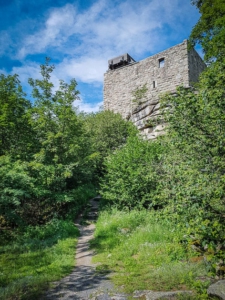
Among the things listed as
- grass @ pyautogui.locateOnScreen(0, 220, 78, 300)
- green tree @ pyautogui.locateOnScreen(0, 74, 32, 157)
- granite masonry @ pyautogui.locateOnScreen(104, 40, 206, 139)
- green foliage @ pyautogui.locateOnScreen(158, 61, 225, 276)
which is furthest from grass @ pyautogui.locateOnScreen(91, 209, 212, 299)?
granite masonry @ pyautogui.locateOnScreen(104, 40, 206, 139)

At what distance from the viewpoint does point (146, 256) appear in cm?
579

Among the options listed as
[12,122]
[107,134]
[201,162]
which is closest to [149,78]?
[107,134]

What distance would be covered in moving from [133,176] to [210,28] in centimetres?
945

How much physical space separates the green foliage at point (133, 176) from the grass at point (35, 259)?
2.86 meters

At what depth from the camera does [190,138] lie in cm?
464

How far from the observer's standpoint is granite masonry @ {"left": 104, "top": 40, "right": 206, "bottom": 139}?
64.2 feet

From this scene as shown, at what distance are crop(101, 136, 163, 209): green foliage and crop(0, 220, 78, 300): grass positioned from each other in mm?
2864

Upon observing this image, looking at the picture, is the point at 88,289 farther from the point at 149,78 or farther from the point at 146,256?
the point at 149,78

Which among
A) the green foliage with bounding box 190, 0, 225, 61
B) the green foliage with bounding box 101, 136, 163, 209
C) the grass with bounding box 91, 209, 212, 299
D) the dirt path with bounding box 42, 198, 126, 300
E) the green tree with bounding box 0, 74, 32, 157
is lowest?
the dirt path with bounding box 42, 198, 126, 300

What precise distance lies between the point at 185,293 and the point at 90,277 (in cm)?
238

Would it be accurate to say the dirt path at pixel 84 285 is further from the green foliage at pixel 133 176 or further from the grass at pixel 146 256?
the green foliage at pixel 133 176

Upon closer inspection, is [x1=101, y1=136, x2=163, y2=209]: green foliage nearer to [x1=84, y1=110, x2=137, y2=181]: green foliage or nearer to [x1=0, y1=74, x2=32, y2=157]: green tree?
[x1=0, y1=74, x2=32, y2=157]: green tree

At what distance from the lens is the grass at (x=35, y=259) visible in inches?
173

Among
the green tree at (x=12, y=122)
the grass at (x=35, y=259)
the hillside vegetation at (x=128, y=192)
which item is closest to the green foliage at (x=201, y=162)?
the hillside vegetation at (x=128, y=192)
